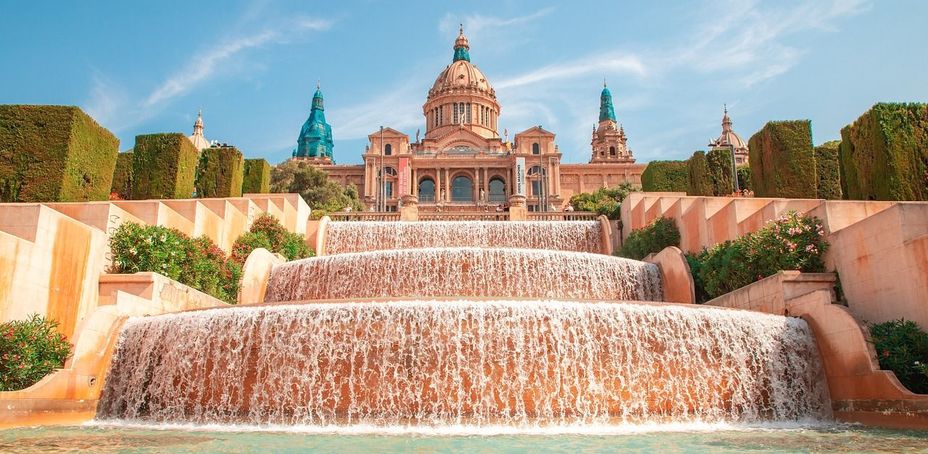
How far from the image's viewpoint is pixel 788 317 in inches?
419

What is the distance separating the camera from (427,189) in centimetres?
7194

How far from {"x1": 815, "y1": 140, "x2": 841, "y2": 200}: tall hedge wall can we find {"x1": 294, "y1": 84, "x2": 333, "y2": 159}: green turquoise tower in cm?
10657

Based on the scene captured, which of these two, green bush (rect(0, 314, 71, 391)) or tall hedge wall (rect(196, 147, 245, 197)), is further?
tall hedge wall (rect(196, 147, 245, 197))

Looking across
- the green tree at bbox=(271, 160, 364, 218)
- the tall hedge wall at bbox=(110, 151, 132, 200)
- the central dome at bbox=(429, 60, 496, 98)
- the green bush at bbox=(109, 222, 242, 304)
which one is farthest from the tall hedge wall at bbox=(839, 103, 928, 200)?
the central dome at bbox=(429, 60, 496, 98)

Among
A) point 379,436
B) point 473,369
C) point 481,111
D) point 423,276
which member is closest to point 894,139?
point 423,276

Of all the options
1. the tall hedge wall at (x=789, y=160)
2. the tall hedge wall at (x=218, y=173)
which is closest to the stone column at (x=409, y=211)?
the tall hedge wall at (x=218, y=173)

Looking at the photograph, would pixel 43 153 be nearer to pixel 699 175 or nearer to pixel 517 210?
pixel 517 210

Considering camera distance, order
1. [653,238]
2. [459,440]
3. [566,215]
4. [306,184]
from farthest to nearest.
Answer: [306,184], [566,215], [653,238], [459,440]

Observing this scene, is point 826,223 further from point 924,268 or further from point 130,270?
point 130,270

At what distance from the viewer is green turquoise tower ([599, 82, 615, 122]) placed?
10288 centimetres

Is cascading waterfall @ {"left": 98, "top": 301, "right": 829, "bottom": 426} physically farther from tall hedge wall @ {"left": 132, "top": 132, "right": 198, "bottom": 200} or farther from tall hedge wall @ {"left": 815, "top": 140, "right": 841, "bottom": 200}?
tall hedge wall @ {"left": 815, "top": 140, "right": 841, "bottom": 200}

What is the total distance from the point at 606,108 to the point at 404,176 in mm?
48719

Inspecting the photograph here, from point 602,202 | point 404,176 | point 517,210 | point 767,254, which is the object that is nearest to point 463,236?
point 517,210

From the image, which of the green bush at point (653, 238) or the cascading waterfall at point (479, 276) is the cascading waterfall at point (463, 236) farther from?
the cascading waterfall at point (479, 276)
